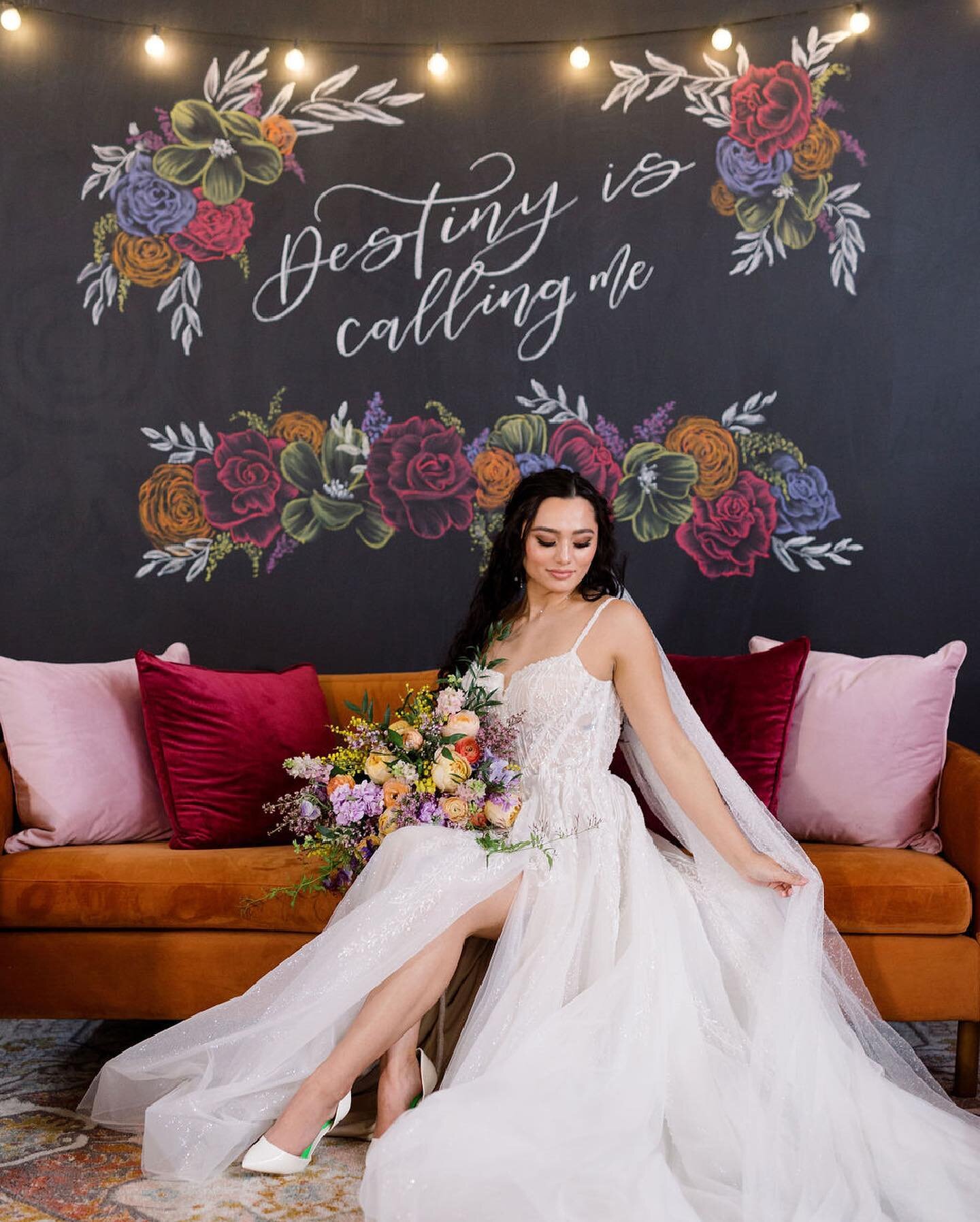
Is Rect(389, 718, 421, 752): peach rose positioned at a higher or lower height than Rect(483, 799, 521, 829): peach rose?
higher

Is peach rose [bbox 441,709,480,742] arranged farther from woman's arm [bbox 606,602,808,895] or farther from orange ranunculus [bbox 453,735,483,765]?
woman's arm [bbox 606,602,808,895]

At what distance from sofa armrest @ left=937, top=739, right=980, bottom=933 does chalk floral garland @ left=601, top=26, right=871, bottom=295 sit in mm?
1601

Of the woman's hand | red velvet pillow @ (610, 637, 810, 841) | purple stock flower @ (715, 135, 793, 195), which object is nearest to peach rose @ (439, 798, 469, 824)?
the woman's hand

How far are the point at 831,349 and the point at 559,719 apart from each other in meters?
1.84

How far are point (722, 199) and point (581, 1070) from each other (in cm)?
277

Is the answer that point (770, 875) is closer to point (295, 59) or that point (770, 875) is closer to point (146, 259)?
point (146, 259)

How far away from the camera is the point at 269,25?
382 centimetres

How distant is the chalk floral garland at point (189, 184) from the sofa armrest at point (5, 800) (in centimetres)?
150

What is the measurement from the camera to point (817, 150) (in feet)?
12.1

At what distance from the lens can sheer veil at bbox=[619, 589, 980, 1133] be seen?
206 centimetres

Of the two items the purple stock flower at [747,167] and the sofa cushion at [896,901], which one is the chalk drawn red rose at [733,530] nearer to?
the purple stock flower at [747,167]

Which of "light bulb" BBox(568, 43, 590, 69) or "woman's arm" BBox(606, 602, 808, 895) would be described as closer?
"woman's arm" BBox(606, 602, 808, 895)

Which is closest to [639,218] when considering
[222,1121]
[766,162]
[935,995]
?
[766,162]

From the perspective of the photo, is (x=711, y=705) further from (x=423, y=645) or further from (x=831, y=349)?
(x=831, y=349)
